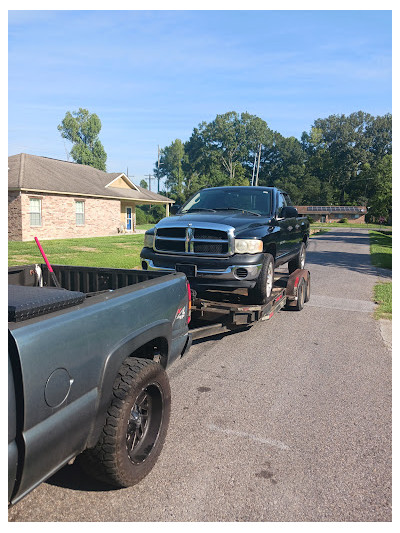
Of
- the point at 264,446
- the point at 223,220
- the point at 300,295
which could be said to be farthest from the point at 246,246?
the point at 264,446

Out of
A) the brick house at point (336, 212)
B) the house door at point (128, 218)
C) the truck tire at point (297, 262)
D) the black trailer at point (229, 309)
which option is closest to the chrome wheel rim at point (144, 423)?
the black trailer at point (229, 309)

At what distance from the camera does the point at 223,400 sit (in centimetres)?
431

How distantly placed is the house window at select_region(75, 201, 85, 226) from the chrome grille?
21790mm

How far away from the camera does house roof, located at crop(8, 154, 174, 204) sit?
23.6 m

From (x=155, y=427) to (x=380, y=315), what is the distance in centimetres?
632

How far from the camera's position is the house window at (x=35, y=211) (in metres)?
23.2

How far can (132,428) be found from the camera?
302cm

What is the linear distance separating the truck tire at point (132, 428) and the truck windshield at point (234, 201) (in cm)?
438

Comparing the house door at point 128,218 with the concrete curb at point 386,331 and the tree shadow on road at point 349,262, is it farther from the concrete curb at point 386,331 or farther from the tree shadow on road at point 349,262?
the concrete curb at point 386,331

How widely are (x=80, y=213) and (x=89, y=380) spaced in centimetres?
2595

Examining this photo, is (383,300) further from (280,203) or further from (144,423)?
(144,423)

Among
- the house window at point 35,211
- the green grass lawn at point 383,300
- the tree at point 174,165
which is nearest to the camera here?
the green grass lawn at point 383,300
